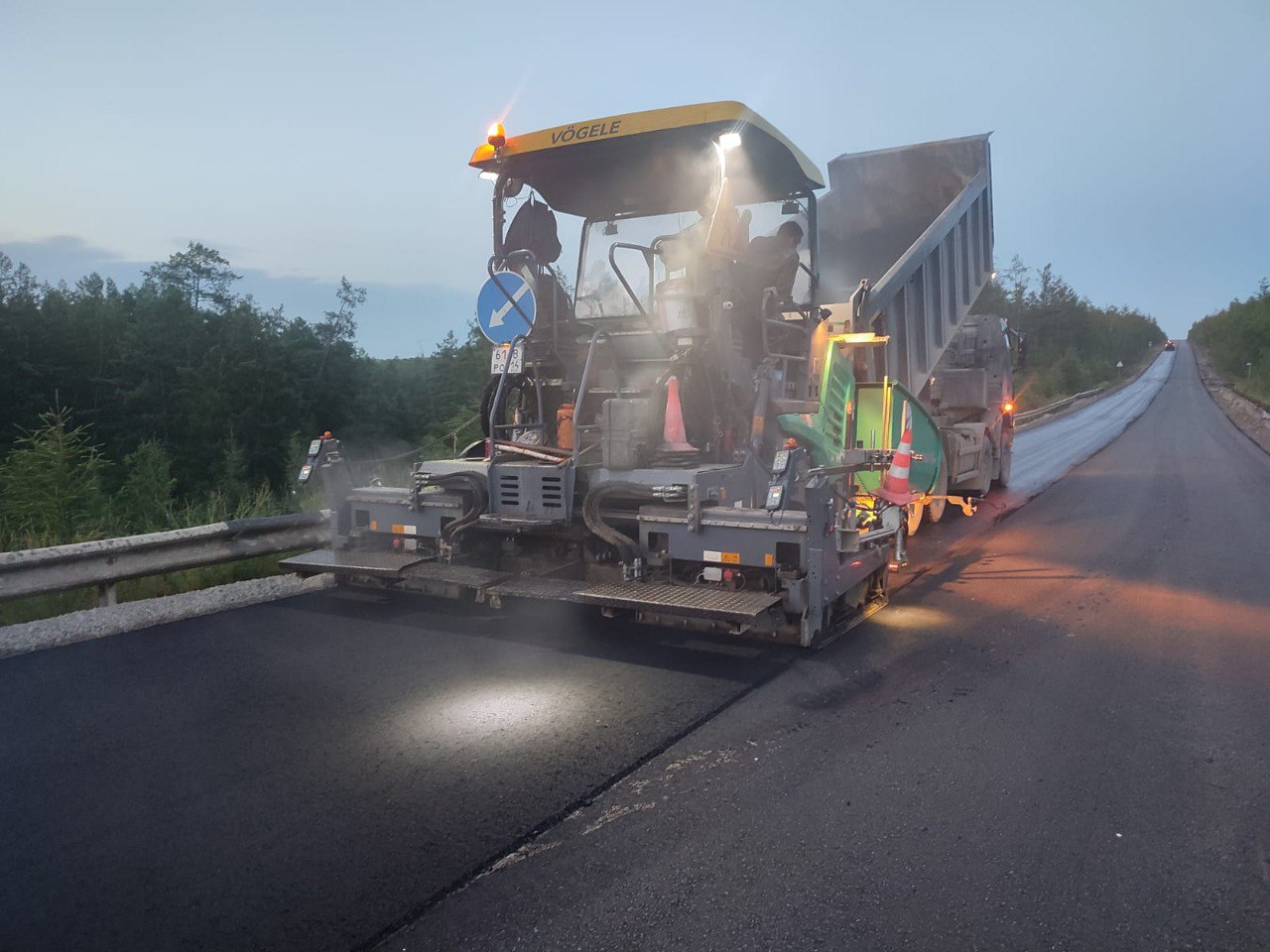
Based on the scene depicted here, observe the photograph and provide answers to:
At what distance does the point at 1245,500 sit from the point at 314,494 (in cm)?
1237

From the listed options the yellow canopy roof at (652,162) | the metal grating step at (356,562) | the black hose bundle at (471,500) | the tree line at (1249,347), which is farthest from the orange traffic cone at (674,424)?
the tree line at (1249,347)

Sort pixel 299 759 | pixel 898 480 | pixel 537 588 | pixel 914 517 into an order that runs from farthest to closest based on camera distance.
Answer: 1. pixel 914 517
2. pixel 898 480
3. pixel 537 588
4. pixel 299 759

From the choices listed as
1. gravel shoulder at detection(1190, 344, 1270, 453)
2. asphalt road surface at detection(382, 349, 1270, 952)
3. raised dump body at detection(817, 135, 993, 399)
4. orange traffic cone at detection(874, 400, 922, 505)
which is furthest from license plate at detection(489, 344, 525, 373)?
gravel shoulder at detection(1190, 344, 1270, 453)

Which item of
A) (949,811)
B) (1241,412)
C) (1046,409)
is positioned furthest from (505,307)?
(1241,412)

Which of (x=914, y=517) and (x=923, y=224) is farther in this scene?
(x=923, y=224)

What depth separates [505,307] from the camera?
21.6 feet

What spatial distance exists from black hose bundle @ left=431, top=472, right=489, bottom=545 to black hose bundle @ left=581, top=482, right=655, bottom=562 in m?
0.80

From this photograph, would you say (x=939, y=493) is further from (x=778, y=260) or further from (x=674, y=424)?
(x=674, y=424)

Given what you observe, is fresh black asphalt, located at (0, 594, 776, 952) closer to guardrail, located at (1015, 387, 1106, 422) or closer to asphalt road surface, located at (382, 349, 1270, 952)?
asphalt road surface, located at (382, 349, 1270, 952)

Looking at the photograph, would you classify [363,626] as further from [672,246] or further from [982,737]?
[982,737]

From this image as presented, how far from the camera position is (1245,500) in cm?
1230

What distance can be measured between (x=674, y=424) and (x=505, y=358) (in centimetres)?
146

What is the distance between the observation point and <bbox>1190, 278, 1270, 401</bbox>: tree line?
4691cm

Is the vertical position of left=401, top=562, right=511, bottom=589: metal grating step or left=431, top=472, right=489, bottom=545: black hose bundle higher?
left=431, top=472, right=489, bottom=545: black hose bundle
